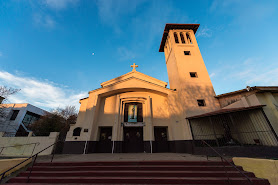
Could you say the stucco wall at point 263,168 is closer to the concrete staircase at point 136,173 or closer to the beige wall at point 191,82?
the concrete staircase at point 136,173

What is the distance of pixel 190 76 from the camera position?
44.0 feet

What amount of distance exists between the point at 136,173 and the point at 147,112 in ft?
26.7

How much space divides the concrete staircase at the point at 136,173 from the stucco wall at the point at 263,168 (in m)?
0.21

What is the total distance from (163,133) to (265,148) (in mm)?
8021

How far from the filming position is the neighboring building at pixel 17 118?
76.2 feet

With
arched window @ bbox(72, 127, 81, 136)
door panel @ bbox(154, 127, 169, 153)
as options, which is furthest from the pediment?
door panel @ bbox(154, 127, 169, 153)

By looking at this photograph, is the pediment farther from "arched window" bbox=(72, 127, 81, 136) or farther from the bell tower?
"arched window" bbox=(72, 127, 81, 136)

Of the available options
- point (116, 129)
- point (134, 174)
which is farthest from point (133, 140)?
point (134, 174)

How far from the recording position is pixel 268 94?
26.4 ft

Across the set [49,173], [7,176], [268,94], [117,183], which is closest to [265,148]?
[268,94]

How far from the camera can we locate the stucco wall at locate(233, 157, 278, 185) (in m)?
4.19

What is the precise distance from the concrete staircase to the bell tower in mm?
6324

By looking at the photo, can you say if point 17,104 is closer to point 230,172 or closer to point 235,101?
point 230,172

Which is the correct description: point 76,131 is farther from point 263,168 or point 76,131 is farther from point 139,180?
point 263,168
